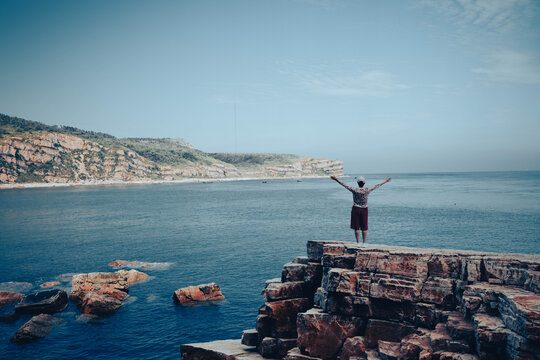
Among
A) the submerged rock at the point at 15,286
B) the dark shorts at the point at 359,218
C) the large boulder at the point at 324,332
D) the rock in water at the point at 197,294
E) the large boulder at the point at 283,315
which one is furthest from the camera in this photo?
the submerged rock at the point at 15,286

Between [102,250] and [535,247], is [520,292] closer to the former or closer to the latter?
[535,247]

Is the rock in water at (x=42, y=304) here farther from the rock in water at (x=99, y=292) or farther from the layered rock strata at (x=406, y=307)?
the layered rock strata at (x=406, y=307)

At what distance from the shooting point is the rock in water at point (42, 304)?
26969mm

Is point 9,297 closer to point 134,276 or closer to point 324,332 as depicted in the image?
point 134,276

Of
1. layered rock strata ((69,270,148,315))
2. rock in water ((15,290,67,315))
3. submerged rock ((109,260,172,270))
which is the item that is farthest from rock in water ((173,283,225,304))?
submerged rock ((109,260,172,270))

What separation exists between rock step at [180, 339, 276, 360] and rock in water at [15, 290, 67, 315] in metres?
15.5

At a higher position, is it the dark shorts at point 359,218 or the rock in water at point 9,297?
the dark shorts at point 359,218

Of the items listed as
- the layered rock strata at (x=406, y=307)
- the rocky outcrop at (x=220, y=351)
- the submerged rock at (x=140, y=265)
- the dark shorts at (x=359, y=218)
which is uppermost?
the dark shorts at (x=359, y=218)

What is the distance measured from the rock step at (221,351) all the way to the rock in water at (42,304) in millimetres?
15550

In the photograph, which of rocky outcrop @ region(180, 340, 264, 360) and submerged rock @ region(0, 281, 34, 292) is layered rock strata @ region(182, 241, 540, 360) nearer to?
rocky outcrop @ region(180, 340, 264, 360)

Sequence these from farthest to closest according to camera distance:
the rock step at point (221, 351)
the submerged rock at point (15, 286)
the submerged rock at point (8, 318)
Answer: the submerged rock at point (15, 286)
the submerged rock at point (8, 318)
the rock step at point (221, 351)

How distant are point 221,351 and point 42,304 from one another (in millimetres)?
18690

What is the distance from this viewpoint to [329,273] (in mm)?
15039

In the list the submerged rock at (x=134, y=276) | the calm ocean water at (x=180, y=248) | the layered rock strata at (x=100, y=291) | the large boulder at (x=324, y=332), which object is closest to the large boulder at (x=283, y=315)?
the large boulder at (x=324, y=332)
